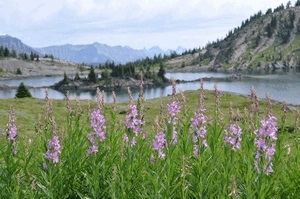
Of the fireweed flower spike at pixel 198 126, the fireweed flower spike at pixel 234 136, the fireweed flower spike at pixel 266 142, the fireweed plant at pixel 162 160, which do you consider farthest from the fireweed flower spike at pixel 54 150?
the fireweed flower spike at pixel 266 142

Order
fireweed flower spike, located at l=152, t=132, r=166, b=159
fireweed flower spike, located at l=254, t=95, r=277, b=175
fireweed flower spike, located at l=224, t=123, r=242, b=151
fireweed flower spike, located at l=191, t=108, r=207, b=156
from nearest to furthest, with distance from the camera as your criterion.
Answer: fireweed flower spike, located at l=254, t=95, r=277, b=175
fireweed flower spike, located at l=152, t=132, r=166, b=159
fireweed flower spike, located at l=191, t=108, r=207, b=156
fireweed flower spike, located at l=224, t=123, r=242, b=151

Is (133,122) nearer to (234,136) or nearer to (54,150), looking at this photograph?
(54,150)

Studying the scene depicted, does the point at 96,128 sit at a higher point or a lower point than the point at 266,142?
higher

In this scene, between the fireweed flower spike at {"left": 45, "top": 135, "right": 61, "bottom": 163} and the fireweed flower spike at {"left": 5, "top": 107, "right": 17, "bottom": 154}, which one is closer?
the fireweed flower spike at {"left": 45, "top": 135, "right": 61, "bottom": 163}

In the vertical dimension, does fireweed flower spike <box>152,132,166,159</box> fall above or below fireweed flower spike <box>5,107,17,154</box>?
below

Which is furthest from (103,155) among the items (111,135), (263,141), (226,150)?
(263,141)

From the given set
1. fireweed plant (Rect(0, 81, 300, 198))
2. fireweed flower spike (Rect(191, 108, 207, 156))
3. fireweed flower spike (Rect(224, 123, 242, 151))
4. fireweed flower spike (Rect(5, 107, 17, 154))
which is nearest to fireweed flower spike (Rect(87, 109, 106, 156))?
fireweed plant (Rect(0, 81, 300, 198))

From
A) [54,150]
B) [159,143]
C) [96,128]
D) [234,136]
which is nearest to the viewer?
[159,143]

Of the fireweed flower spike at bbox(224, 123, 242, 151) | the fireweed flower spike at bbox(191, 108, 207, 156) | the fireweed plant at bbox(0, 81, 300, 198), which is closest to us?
the fireweed plant at bbox(0, 81, 300, 198)

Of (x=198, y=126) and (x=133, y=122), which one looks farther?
(x=198, y=126)

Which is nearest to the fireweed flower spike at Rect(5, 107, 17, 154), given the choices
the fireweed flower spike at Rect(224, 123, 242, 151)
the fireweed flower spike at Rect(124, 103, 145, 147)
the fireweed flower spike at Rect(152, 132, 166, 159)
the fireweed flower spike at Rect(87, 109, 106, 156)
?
the fireweed flower spike at Rect(87, 109, 106, 156)

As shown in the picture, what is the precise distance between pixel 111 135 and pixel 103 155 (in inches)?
26.5

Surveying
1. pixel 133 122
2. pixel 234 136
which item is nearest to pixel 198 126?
pixel 234 136

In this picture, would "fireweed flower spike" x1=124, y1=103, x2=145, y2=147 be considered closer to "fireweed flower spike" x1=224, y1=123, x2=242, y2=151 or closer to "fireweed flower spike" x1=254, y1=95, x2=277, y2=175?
"fireweed flower spike" x1=224, y1=123, x2=242, y2=151
